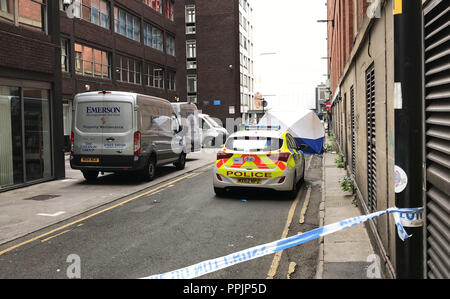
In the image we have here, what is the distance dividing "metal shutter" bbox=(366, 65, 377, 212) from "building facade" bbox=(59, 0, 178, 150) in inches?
865

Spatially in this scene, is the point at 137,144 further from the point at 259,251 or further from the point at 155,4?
the point at 155,4

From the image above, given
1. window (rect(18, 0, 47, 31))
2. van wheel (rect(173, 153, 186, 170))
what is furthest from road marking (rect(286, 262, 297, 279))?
van wheel (rect(173, 153, 186, 170))

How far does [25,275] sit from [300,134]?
20.2m

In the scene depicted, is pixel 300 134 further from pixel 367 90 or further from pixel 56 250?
pixel 56 250

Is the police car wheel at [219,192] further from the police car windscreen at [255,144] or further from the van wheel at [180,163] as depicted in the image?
the van wheel at [180,163]

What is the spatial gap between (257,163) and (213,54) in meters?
52.0

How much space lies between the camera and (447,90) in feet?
9.09

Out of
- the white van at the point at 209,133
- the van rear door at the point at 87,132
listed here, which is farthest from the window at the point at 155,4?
the van rear door at the point at 87,132

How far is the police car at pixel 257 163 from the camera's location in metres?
10.2

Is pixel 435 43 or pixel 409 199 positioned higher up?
pixel 435 43

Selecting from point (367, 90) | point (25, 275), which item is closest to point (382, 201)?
point (367, 90)

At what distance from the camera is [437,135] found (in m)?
2.95

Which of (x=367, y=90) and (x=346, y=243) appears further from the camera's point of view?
(x=367, y=90)

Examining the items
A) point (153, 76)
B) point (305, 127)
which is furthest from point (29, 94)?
point (153, 76)
